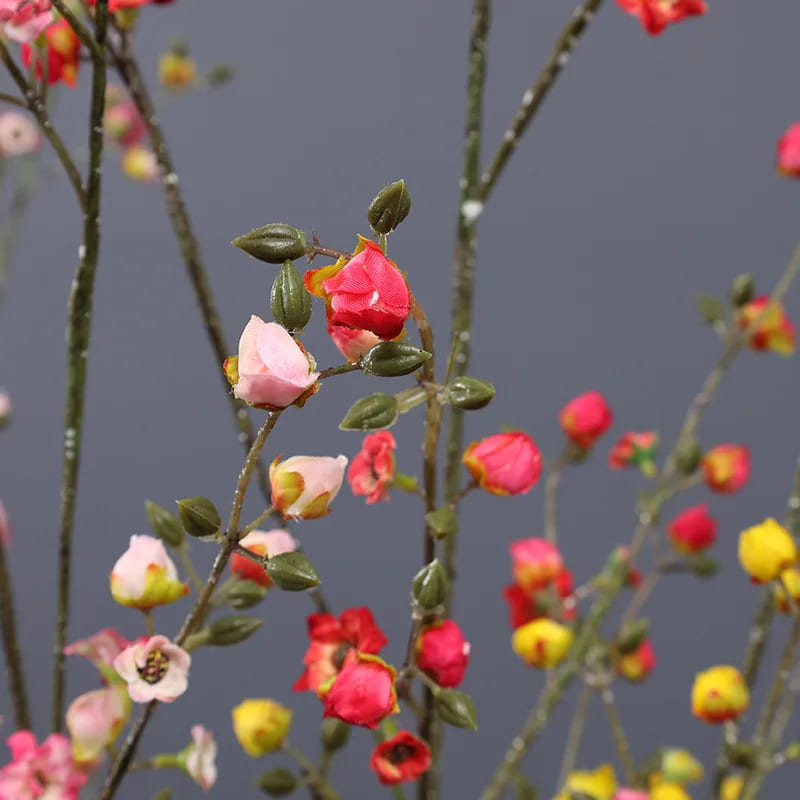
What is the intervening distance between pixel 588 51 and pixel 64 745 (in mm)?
770

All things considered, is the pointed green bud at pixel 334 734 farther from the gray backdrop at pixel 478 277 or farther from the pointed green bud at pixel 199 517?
the gray backdrop at pixel 478 277

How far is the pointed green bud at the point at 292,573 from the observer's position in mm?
255

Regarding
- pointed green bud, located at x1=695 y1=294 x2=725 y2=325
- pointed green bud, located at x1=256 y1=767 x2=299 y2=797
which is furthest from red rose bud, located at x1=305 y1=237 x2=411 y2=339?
pointed green bud, located at x1=695 y1=294 x2=725 y2=325

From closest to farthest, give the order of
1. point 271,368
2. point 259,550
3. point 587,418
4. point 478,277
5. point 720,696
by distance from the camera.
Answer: point 271,368 < point 259,550 < point 720,696 < point 587,418 < point 478,277

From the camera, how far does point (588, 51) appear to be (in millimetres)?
935

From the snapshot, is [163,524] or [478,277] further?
[478,277]

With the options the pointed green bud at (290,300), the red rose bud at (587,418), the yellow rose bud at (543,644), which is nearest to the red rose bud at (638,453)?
the red rose bud at (587,418)

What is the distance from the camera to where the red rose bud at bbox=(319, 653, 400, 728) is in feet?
0.90

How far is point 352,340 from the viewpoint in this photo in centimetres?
27

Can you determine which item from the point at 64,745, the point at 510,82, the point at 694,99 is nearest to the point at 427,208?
the point at 510,82

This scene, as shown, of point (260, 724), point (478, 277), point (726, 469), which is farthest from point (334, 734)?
point (478, 277)

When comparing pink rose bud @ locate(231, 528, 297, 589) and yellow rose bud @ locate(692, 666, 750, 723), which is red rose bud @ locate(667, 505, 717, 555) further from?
pink rose bud @ locate(231, 528, 297, 589)

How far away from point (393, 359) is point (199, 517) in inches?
2.3

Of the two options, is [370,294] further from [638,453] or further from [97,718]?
[638,453]
